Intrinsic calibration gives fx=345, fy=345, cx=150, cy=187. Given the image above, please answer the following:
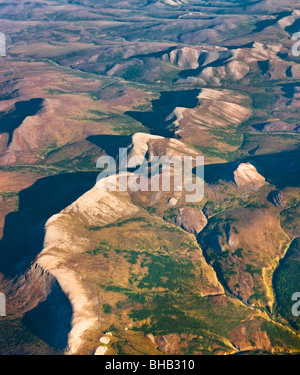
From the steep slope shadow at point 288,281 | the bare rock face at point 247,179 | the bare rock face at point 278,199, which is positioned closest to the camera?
the steep slope shadow at point 288,281

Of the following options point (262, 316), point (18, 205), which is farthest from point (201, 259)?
point (18, 205)

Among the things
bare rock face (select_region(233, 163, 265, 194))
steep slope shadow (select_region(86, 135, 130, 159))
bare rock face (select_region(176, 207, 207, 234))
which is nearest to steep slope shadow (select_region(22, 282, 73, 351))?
bare rock face (select_region(176, 207, 207, 234))

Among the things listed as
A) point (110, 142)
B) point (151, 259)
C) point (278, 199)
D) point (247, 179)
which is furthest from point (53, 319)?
point (110, 142)

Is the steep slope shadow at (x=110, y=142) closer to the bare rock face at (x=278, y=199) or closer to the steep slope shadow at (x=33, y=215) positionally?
the steep slope shadow at (x=33, y=215)

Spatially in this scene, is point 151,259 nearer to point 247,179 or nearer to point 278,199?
point 278,199

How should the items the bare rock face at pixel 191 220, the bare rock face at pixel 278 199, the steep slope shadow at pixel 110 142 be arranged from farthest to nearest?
the steep slope shadow at pixel 110 142 → the bare rock face at pixel 278 199 → the bare rock face at pixel 191 220

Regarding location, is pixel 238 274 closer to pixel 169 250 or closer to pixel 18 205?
pixel 169 250

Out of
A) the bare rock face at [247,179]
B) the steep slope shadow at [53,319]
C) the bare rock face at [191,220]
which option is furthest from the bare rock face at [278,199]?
the steep slope shadow at [53,319]

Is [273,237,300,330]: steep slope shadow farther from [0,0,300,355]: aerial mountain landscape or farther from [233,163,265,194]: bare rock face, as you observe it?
[233,163,265,194]: bare rock face
